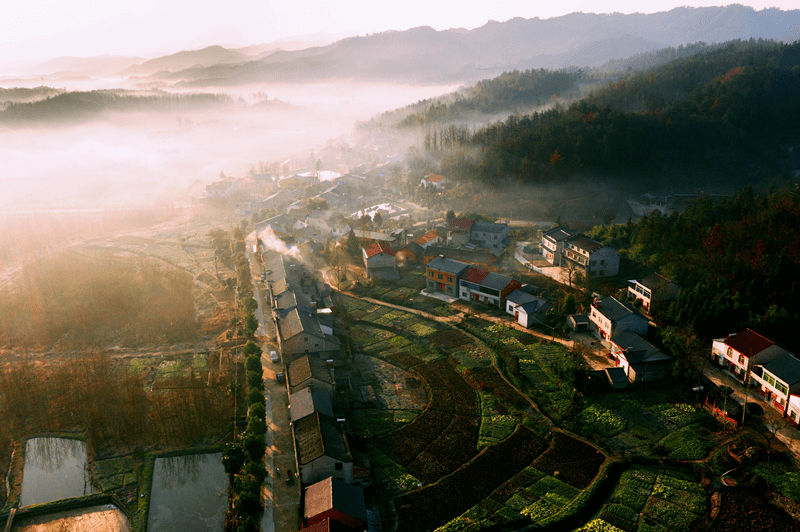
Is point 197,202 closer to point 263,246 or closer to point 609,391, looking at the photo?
point 263,246

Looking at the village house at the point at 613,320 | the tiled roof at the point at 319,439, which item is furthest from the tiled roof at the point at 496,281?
the tiled roof at the point at 319,439

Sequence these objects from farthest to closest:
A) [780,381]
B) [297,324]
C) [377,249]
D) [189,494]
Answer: [377,249], [297,324], [780,381], [189,494]

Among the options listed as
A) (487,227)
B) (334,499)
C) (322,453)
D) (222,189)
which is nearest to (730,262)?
(487,227)

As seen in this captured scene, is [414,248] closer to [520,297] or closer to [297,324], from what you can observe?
[520,297]

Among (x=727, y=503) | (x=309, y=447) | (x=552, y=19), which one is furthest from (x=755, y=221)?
(x=552, y=19)

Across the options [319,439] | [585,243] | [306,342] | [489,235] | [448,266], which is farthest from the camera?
[489,235]

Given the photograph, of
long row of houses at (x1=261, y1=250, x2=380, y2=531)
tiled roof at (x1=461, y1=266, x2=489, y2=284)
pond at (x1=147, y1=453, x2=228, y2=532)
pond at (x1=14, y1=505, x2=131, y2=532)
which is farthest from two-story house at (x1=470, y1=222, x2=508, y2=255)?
pond at (x1=14, y1=505, x2=131, y2=532)

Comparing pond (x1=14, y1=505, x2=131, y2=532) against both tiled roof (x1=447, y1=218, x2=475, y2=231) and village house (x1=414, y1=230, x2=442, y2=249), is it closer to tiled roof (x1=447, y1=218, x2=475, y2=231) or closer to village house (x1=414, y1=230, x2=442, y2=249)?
village house (x1=414, y1=230, x2=442, y2=249)

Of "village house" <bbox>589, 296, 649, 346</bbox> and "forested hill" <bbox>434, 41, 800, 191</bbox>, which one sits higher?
"forested hill" <bbox>434, 41, 800, 191</bbox>
